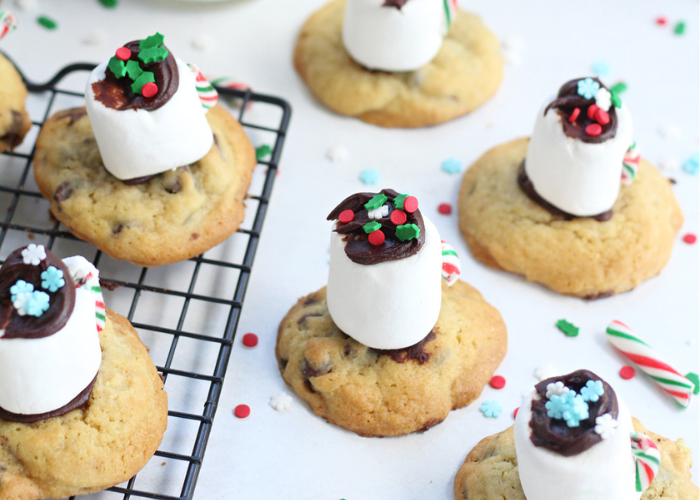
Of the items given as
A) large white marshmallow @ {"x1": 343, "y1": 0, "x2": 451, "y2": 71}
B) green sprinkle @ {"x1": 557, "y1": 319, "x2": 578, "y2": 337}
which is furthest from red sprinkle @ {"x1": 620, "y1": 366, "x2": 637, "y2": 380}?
large white marshmallow @ {"x1": 343, "y1": 0, "x2": 451, "y2": 71}

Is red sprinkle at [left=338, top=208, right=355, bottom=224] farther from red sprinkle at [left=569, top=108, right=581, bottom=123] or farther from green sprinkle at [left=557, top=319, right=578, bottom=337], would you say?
green sprinkle at [left=557, top=319, right=578, bottom=337]

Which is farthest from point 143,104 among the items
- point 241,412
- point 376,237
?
point 241,412

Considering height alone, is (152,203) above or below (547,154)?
below

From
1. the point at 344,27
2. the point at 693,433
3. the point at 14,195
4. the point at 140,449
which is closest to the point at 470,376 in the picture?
the point at 693,433

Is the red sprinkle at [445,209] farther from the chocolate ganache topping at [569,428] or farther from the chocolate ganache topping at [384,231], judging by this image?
the chocolate ganache topping at [569,428]

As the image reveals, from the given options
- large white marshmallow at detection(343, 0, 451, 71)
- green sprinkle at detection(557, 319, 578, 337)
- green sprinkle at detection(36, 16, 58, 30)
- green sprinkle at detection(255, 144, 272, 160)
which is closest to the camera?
green sprinkle at detection(557, 319, 578, 337)

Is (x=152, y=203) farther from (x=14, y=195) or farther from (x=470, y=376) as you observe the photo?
(x=470, y=376)
